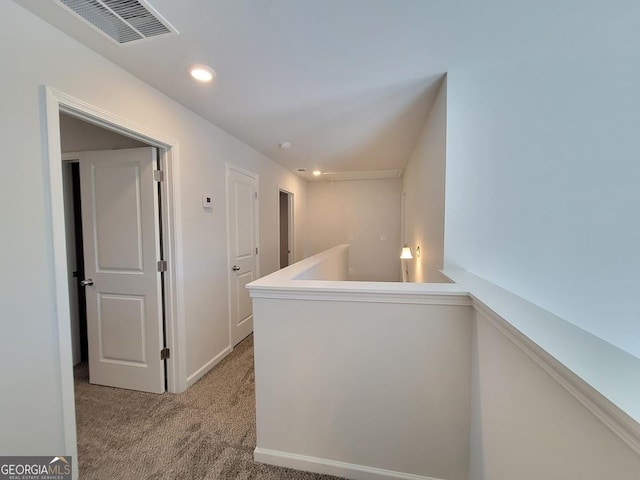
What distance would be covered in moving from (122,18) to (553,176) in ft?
8.64

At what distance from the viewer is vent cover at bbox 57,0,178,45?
1.15 metres

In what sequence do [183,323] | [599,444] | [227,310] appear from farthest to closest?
[227,310]
[183,323]
[599,444]

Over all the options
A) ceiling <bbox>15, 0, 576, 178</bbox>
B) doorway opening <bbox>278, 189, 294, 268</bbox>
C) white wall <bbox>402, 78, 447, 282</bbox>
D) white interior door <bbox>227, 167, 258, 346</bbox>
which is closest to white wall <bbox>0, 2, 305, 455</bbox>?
→ ceiling <bbox>15, 0, 576, 178</bbox>

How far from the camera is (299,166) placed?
169 inches

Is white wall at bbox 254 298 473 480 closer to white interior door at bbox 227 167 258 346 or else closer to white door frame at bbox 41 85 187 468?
white door frame at bbox 41 85 187 468

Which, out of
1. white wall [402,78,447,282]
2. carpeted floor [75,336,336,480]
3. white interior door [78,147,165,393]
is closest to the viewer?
carpeted floor [75,336,336,480]

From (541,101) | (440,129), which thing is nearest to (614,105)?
(541,101)

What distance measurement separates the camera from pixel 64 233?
133 cm

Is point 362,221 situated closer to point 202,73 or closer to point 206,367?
point 206,367

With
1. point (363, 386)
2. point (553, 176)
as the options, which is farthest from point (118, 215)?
point (553, 176)

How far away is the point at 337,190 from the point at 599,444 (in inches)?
207

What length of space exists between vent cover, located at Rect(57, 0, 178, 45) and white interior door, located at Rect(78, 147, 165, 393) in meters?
0.85

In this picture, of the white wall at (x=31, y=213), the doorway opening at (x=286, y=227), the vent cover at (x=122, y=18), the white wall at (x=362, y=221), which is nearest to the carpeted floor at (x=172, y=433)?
the white wall at (x=31, y=213)

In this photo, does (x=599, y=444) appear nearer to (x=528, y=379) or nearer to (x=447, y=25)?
(x=528, y=379)
